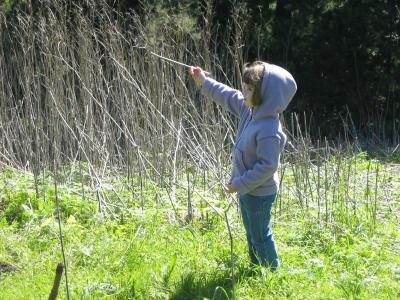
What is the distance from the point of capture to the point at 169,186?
4.52 meters

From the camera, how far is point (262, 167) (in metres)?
2.90

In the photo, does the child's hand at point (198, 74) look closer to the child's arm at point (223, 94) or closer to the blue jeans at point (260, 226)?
the child's arm at point (223, 94)

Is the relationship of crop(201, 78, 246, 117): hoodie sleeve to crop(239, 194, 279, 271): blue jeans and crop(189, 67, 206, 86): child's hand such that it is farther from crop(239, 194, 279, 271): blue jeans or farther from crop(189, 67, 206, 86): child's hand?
crop(239, 194, 279, 271): blue jeans

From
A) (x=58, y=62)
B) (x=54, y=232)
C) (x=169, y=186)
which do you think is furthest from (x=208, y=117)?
(x=54, y=232)

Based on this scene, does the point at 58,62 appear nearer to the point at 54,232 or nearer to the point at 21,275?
the point at 54,232

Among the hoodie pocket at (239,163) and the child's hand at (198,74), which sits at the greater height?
the child's hand at (198,74)

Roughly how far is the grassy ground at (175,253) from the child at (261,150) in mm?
182

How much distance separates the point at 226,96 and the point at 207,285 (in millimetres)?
933

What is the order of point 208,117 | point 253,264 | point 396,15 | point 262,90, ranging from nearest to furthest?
1. point 262,90
2. point 253,264
3. point 208,117
4. point 396,15

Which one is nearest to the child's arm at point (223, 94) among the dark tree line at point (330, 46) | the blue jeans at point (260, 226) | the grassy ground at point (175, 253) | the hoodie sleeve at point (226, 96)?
the hoodie sleeve at point (226, 96)

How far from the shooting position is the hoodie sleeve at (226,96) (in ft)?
10.8

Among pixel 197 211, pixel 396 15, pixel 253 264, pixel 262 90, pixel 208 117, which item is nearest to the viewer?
pixel 262 90

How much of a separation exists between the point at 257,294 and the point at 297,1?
6.36 metres

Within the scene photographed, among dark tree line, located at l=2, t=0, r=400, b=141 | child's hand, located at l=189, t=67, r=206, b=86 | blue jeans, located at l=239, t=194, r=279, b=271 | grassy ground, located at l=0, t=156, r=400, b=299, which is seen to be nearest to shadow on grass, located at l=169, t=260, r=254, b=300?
grassy ground, located at l=0, t=156, r=400, b=299
